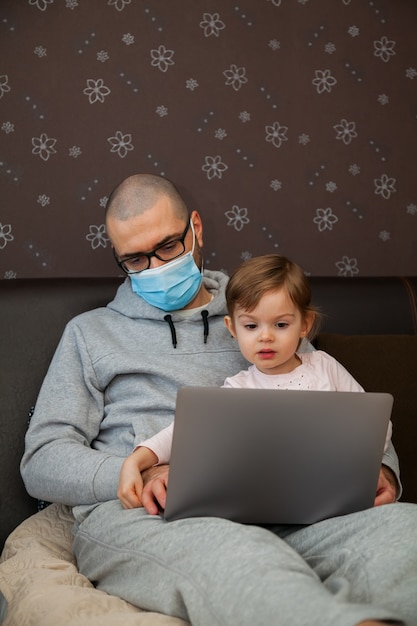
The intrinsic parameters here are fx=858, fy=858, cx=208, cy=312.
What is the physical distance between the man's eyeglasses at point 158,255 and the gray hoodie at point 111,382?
76mm

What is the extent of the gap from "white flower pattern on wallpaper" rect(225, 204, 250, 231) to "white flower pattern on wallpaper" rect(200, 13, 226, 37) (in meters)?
0.52

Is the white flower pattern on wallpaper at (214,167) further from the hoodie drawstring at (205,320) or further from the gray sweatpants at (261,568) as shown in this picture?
the gray sweatpants at (261,568)

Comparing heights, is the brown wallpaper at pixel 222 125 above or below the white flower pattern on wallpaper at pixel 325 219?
above

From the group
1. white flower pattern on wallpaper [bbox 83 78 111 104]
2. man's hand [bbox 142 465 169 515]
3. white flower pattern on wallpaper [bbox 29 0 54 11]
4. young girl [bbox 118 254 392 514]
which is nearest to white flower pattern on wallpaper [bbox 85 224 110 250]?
white flower pattern on wallpaper [bbox 83 78 111 104]

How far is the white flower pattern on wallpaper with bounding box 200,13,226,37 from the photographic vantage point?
8.33 feet

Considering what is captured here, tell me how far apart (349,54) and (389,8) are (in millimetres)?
203

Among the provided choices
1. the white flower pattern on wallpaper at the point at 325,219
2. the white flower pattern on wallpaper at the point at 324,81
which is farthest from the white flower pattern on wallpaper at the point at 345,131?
the white flower pattern on wallpaper at the point at 325,219

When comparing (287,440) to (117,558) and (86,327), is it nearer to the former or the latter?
(117,558)

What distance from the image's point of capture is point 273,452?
4.60ft

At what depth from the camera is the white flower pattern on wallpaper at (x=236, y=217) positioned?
2549 millimetres

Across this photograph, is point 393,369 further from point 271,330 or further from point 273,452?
point 273,452

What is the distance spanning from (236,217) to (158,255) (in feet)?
2.03

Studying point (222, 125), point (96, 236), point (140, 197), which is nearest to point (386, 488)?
point (140, 197)

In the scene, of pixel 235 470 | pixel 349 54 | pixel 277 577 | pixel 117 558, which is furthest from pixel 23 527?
pixel 349 54
